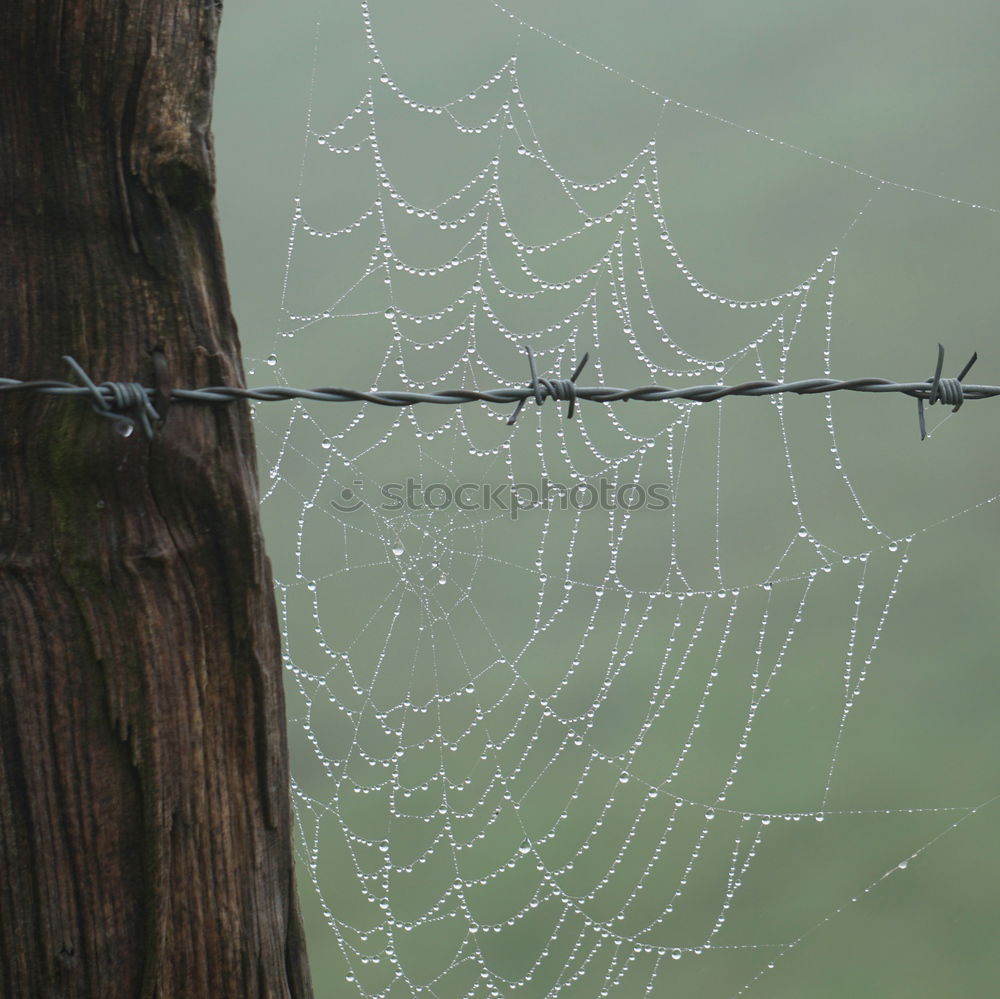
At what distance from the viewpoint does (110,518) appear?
90 cm

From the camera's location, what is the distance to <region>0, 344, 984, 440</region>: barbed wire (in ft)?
2.85

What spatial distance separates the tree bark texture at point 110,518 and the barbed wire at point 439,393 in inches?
0.8

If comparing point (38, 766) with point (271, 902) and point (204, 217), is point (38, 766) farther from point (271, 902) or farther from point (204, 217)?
point (204, 217)

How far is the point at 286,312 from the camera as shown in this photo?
229 centimetres

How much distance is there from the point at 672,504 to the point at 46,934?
1.67m

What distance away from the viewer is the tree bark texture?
2.90ft

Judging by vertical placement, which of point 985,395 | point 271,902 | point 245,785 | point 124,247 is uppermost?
point 124,247

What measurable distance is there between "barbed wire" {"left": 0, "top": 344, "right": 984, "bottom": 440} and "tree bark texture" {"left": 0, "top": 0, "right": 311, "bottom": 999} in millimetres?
21

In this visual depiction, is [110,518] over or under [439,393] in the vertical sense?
under

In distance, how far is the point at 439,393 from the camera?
1111 mm

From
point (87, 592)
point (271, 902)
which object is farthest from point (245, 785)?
point (87, 592)

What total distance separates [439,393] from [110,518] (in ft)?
1.18

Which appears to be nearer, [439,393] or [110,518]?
[110,518]

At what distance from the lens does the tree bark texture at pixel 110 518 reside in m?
0.88
